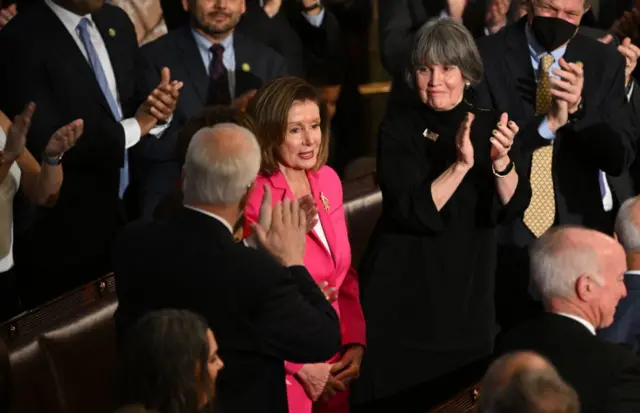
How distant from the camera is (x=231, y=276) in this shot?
8.82ft

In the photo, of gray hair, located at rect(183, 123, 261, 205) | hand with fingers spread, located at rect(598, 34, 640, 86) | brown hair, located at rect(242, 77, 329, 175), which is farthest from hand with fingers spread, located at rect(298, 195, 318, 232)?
hand with fingers spread, located at rect(598, 34, 640, 86)

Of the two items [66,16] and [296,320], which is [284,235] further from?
[66,16]

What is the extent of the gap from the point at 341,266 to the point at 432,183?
41 centimetres

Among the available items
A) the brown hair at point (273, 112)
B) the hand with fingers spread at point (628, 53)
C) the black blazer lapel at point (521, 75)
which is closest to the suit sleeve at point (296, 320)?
the brown hair at point (273, 112)

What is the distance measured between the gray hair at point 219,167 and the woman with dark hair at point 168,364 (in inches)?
14.9

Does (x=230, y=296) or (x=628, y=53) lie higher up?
(x=230, y=296)

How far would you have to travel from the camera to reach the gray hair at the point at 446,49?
3785 millimetres

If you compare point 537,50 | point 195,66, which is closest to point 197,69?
point 195,66

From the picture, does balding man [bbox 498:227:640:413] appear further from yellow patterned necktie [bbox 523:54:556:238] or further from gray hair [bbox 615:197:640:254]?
yellow patterned necktie [bbox 523:54:556:238]

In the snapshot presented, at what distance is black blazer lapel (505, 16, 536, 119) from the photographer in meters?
4.22

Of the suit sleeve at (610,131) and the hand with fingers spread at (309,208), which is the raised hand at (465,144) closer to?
the suit sleeve at (610,131)

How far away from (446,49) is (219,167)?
1282mm

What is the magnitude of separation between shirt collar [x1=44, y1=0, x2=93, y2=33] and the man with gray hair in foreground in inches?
101

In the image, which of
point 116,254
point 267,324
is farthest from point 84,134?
point 267,324
